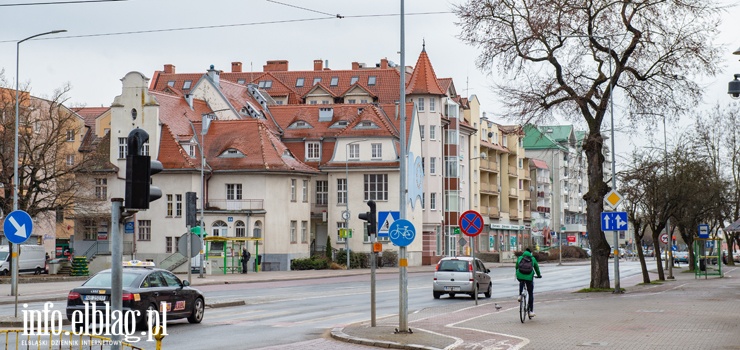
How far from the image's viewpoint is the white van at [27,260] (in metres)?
57.4

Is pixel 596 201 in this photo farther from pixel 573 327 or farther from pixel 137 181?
pixel 137 181

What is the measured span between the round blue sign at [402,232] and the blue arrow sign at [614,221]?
1682 centimetres

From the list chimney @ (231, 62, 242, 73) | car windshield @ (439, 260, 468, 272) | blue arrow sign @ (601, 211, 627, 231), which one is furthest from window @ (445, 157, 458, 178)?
blue arrow sign @ (601, 211, 627, 231)

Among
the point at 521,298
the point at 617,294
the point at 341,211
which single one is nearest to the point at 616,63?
the point at 617,294

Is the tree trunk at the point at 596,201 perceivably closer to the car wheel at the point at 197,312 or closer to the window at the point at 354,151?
the car wheel at the point at 197,312

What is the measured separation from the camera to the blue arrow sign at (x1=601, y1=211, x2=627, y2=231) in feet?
113

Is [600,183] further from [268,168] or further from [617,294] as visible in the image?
[268,168]

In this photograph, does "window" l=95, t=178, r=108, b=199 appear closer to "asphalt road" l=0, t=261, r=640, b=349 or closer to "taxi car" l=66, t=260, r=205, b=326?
"asphalt road" l=0, t=261, r=640, b=349

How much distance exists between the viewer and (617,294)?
3594 cm

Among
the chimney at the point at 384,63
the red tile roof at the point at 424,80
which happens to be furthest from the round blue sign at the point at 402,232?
the chimney at the point at 384,63

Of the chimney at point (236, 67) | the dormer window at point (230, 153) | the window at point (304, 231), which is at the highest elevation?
the chimney at point (236, 67)

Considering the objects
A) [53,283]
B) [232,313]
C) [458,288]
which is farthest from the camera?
[53,283]

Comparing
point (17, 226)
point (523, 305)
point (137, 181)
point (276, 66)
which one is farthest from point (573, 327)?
point (276, 66)

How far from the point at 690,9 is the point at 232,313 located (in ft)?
66.7
